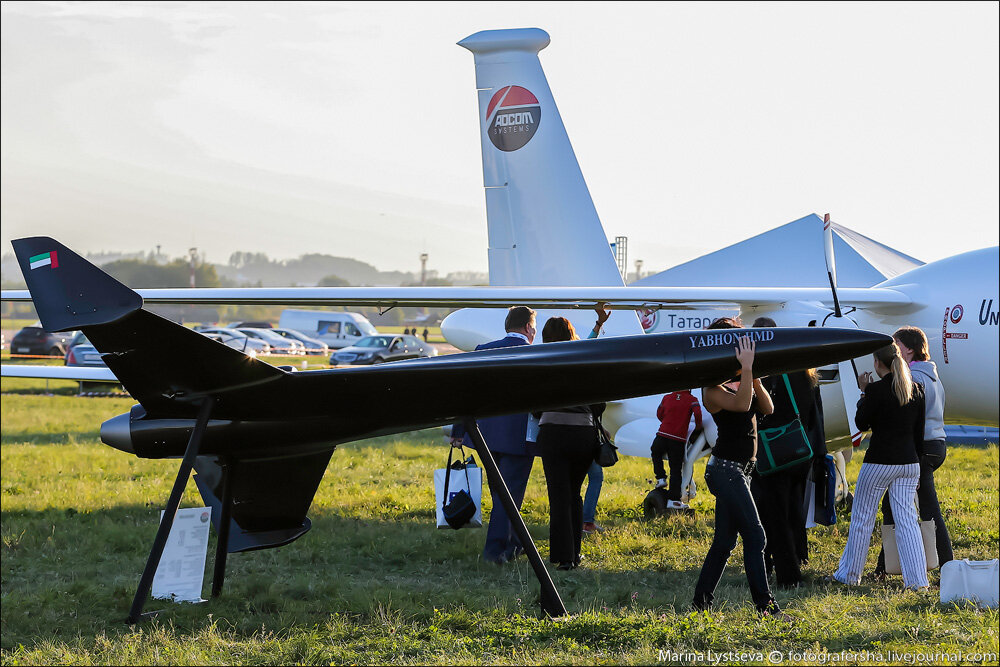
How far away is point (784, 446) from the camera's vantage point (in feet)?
16.9

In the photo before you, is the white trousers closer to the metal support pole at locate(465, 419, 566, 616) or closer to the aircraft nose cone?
the metal support pole at locate(465, 419, 566, 616)

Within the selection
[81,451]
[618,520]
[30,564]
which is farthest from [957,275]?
[81,451]

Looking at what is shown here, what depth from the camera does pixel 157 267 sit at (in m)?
102

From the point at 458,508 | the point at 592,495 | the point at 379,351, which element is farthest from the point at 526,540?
the point at 379,351

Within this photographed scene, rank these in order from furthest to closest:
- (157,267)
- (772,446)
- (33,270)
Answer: (157,267) < (772,446) < (33,270)

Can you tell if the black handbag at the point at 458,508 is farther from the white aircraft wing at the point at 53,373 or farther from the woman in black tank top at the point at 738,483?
the white aircraft wing at the point at 53,373

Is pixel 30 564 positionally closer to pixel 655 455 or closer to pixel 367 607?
pixel 367 607

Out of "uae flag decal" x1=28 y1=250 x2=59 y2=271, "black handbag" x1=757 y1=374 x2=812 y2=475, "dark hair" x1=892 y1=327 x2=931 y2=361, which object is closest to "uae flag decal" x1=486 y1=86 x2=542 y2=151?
"dark hair" x1=892 y1=327 x2=931 y2=361

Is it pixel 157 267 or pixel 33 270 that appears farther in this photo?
pixel 157 267

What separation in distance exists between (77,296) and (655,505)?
5.44 metres

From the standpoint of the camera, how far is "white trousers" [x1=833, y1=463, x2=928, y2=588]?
5.07 meters

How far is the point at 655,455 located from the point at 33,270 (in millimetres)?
5479

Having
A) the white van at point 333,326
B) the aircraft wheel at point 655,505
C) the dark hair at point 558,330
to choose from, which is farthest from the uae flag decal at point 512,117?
the white van at point 333,326

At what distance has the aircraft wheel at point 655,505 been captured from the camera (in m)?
7.71
